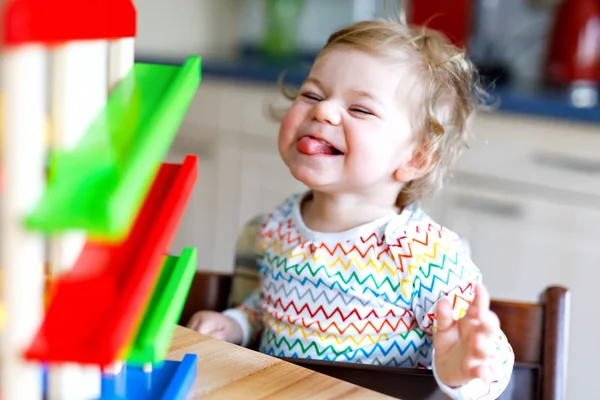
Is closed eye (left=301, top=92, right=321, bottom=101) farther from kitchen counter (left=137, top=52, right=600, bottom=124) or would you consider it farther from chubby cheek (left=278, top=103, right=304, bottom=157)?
kitchen counter (left=137, top=52, right=600, bottom=124)

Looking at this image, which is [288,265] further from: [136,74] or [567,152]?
[567,152]

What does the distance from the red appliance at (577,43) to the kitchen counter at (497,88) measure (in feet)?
0.22

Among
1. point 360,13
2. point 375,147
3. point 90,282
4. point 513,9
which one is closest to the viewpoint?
Result: point 90,282

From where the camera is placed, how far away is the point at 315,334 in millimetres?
1097

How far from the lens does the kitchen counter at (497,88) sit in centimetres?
207

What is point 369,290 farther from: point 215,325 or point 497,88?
point 497,88

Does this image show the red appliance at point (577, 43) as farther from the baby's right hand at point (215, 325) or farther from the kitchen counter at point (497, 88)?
the baby's right hand at point (215, 325)

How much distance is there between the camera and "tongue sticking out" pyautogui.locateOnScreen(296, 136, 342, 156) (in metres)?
1.08

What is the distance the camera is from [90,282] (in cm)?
57

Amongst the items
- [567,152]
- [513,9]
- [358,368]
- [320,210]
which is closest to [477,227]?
[567,152]

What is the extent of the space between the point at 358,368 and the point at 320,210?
13.4 inches

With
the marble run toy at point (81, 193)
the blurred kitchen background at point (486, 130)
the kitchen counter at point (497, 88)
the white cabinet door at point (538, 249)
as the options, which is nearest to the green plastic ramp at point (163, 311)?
the marble run toy at point (81, 193)

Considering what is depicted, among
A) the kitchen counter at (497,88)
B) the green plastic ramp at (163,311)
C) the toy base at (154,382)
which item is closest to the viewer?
the green plastic ramp at (163,311)

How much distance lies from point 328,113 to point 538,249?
1.26 metres
